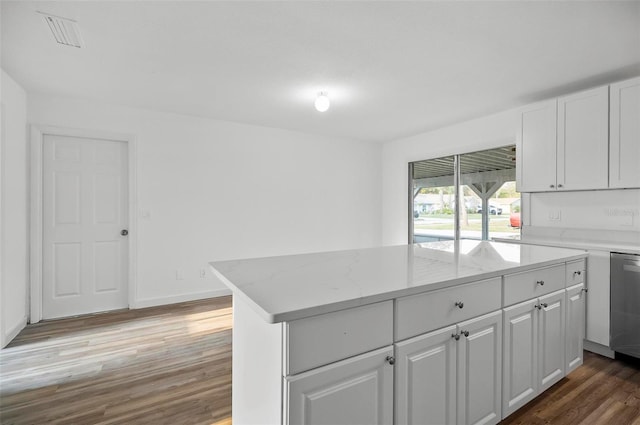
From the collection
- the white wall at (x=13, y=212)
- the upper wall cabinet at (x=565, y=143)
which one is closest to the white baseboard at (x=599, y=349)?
the upper wall cabinet at (x=565, y=143)

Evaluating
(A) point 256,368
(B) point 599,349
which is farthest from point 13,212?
(B) point 599,349

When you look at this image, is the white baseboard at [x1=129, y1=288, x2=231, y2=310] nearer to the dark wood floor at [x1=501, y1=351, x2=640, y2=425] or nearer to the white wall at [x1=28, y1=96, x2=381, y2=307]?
the white wall at [x1=28, y1=96, x2=381, y2=307]

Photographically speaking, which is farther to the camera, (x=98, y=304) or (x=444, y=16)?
(x=98, y=304)

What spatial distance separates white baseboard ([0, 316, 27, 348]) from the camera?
2701 millimetres

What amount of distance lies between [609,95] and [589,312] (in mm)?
1865

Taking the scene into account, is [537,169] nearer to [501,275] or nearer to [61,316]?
[501,275]

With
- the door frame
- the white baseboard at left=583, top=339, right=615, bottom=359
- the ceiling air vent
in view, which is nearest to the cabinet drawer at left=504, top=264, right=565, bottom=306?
the white baseboard at left=583, top=339, right=615, bottom=359

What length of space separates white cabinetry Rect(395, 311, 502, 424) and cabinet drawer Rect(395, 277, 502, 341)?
0.11ft

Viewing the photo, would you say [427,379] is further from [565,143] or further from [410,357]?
[565,143]

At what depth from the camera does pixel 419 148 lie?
Answer: 4.99 metres

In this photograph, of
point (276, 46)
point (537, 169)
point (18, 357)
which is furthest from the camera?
point (537, 169)

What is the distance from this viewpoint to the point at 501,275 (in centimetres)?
159

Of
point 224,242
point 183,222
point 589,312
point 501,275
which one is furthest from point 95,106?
point 589,312

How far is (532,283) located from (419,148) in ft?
11.6
